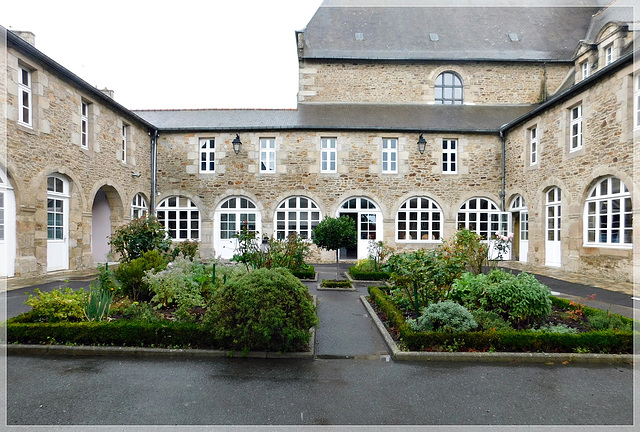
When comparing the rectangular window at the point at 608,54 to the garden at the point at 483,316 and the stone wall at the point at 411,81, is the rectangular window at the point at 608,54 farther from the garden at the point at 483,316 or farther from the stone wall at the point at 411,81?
the garden at the point at 483,316

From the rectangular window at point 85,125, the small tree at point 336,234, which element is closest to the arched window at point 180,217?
the rectangular window at point 85,125

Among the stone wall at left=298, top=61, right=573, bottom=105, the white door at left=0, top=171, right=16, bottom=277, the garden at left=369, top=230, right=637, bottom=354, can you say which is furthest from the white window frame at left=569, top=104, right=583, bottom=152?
the white door at left=0, top=171, right=16, bottom=277

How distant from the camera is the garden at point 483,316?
4027mm

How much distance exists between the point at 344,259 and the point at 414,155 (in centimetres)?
513

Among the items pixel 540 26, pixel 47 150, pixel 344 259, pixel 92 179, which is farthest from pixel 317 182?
pixel 540 26

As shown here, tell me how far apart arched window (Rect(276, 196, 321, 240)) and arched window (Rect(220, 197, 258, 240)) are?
1.08 m

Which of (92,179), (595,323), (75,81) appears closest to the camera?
(595,323)

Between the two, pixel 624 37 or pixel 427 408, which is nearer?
pixel 427 408

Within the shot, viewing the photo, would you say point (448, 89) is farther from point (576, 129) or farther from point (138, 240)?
point (138, 240)

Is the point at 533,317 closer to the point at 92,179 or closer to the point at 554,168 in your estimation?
the point at 554,168

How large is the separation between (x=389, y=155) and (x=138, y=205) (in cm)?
1024

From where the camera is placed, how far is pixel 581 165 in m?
10.2

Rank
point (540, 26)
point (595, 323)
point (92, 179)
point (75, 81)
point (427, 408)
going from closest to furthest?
point (427, 408)
point (595, 323)
point (75, 81)
point (92, 179)
point (540, 26)

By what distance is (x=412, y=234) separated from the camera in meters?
14.4
